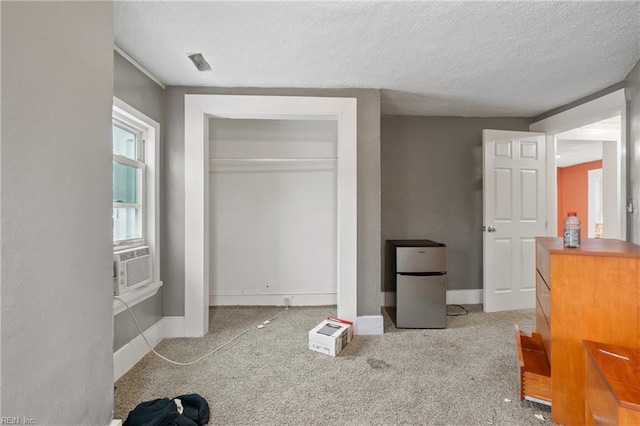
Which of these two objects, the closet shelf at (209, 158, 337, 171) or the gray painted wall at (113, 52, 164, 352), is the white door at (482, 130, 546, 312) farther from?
the gray painted wall at (113, 52, 164, 352)

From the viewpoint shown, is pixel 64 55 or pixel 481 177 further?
pixel 481 177

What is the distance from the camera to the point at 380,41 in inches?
70.8

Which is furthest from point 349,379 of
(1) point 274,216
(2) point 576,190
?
(2) point 576,190

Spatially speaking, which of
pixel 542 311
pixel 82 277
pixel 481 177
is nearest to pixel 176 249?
pixel 82 277

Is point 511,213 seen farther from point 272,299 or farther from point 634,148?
point 272,299

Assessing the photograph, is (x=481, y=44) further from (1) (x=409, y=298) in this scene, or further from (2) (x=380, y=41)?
(1) (x=409, y=298)

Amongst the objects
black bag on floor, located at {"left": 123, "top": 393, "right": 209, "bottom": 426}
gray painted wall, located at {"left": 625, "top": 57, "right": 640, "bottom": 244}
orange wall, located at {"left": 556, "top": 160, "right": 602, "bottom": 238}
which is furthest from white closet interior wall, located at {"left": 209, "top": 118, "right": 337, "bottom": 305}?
orange wall, located at {"left": 556, "top": 160, "right": 602, "bottom": 238}

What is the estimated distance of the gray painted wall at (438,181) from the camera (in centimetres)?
334

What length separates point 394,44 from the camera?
6.00ft

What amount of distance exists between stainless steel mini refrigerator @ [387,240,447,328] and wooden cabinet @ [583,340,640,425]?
134 centimetres

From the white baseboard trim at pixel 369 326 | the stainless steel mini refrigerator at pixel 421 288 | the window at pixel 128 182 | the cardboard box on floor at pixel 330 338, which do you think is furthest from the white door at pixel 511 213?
the window at pixel 128 182

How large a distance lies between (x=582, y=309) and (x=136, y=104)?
3.04 metres

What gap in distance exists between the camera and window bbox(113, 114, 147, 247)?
208 cm

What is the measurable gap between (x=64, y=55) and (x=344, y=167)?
1.90 metres
